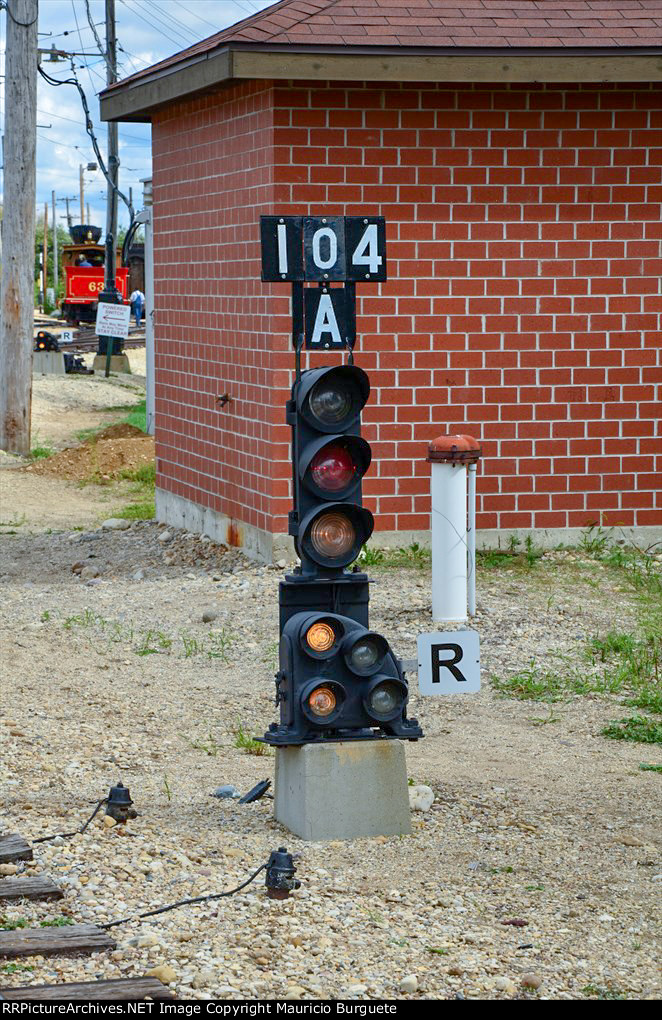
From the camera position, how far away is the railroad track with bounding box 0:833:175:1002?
4.12 meters

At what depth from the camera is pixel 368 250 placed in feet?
19.7

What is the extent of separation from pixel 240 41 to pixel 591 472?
4033 mm

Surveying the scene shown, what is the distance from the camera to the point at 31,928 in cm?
467

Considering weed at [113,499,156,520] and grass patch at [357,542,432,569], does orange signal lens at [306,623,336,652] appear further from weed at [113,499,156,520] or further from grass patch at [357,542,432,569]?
weed at [113,499,156,520]

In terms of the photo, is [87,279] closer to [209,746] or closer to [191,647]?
[191,647]

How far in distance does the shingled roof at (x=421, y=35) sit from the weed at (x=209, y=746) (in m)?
5.08

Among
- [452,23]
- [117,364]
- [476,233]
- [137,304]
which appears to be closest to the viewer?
[452,23]

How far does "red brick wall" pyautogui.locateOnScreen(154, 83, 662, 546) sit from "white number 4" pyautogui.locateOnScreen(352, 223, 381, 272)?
4.83 m

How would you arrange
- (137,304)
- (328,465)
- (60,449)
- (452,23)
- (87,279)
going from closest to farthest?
(328,465), (452,23), (60,449), (87,279), (137,304)

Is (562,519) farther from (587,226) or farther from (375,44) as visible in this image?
(375,44)

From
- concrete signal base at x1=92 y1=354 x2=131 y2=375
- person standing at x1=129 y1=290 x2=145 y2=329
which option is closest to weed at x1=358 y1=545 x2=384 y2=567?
concrete signal base at x1=92 y1=354 x2=131 y2=375

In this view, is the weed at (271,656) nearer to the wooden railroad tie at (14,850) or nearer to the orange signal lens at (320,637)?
the orange signal lens at (320,637)

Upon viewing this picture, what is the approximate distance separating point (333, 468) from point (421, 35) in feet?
19.7

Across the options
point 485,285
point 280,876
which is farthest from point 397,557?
point 280,876
